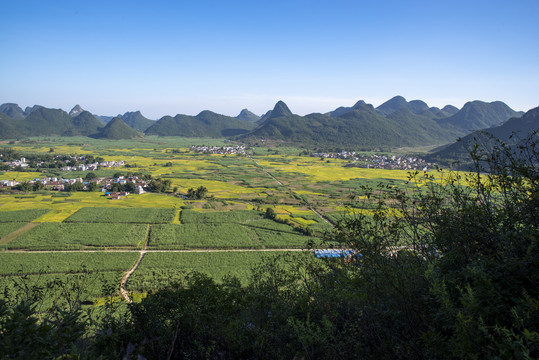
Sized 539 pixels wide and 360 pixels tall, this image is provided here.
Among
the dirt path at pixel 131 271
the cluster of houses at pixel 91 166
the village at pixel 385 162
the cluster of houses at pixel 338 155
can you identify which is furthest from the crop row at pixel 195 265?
the cluster of houses at pixel 338 155

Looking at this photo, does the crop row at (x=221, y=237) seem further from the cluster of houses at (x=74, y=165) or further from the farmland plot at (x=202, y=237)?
the cluster of houses at (x=74, y=165)

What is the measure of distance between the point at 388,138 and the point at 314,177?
77.8 m

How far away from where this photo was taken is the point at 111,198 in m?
37.0

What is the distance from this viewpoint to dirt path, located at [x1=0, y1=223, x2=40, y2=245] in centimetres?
2228

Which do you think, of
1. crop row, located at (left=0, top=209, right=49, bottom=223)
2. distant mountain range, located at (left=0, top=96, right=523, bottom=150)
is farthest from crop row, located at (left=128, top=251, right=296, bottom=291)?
distant mountain range, located at (left=0, top=96, right=523, bottom=150)

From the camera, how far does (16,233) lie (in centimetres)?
2392

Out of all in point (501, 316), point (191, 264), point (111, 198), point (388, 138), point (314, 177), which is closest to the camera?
point (501, 316)

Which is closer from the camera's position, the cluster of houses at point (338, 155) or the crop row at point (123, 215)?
the crop row at point (123, 215)

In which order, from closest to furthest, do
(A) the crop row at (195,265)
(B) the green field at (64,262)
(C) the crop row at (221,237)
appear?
(A) the crop row at (195,265)
(B) the green field at (64,262)
(C) the crop row at (221,237)

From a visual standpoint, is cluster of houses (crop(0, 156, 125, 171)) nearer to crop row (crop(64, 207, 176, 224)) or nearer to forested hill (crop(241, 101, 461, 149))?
crop row (crop(64, 207, 176, 224))

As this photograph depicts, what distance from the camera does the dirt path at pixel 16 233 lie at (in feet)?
73.1

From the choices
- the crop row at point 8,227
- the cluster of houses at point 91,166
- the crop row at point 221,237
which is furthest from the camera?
the cluster of houses at point 91,166

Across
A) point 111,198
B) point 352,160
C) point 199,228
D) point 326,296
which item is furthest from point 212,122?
point 326,296

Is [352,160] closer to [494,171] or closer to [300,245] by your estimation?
[300,245]
